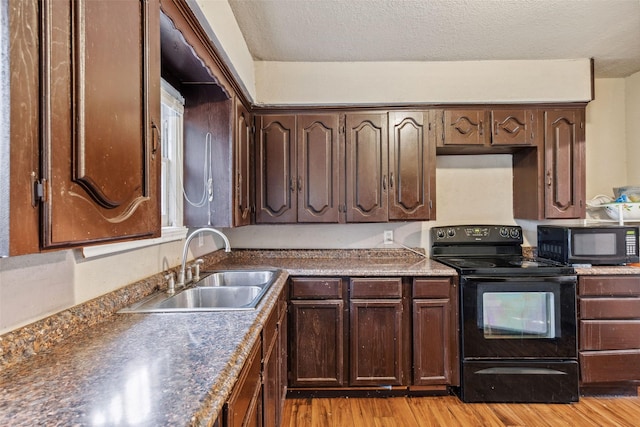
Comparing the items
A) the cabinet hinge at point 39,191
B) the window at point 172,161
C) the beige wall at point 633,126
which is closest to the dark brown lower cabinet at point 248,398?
the cabinet hinge at point 39,191

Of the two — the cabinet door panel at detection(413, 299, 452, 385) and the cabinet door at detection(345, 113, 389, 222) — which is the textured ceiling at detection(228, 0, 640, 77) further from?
the cabinet door panel at detection(413, 299, 452, 385)

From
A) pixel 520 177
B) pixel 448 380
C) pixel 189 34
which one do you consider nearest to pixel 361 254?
pixel 448 380

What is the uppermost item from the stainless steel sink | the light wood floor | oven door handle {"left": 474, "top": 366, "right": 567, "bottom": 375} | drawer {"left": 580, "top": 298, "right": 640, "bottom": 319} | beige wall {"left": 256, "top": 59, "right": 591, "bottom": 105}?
beige wall {"left": 256, "top": 59, "right": 591, "bottom": 105}

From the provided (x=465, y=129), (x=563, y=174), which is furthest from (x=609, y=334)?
(x=465, y=129)

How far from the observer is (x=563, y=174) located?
8.41 feet

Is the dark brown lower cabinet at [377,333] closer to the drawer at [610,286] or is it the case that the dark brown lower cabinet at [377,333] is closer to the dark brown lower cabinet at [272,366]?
the dark brown lower cabinet at [272,366]

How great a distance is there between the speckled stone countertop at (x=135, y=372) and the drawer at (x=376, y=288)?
1009 mm

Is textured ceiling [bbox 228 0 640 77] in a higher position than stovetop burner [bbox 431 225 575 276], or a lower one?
higher

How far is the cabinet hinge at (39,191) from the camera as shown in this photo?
0.60m

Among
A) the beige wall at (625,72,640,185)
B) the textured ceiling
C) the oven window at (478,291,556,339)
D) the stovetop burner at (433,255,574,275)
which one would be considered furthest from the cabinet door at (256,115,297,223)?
the beige wall at (625,72,640,185)

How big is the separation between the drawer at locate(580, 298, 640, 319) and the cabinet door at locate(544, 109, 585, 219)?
0.64m

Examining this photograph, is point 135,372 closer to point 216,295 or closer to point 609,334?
point 216,295

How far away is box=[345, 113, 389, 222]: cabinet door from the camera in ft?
8.39

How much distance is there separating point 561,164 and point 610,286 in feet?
3.03
